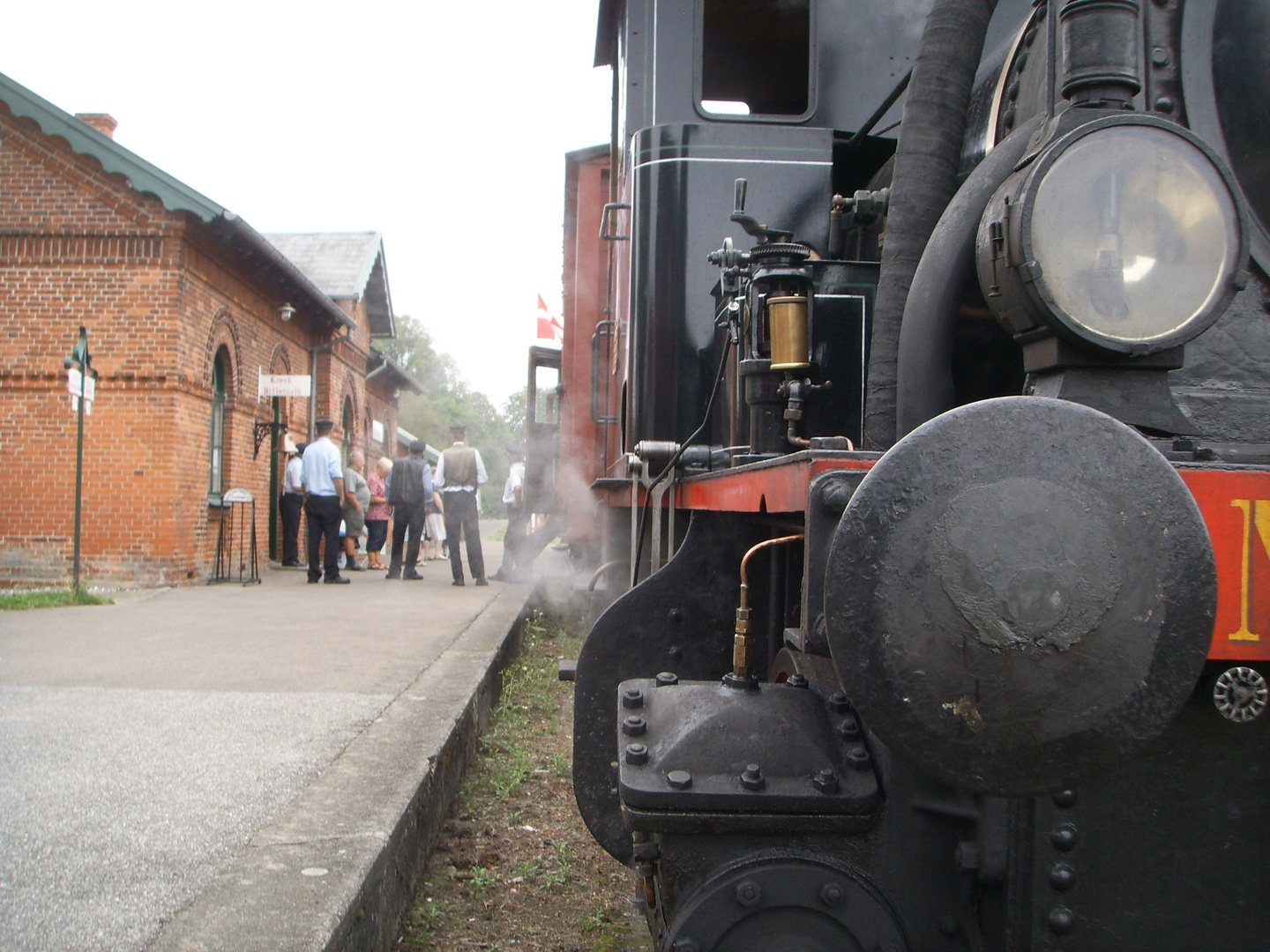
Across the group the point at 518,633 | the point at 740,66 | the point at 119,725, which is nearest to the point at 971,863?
the point at 740,66

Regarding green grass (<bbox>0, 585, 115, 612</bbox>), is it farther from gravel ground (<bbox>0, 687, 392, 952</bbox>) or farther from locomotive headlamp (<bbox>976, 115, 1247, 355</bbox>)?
locomotive headlamp (<bbox>976, 115, 1247, 355</bbox>)

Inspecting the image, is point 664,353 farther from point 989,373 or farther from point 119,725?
point 119,725

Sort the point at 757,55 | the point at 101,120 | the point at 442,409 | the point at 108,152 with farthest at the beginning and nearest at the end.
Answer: the point at 442,409
the point at 101,120
the point at 108,152
the point at 757,55

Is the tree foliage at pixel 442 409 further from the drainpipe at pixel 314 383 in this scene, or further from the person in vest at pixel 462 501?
the person in vest at pixel 462 501

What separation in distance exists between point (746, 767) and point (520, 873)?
1.78 meters

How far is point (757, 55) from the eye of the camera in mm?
3555

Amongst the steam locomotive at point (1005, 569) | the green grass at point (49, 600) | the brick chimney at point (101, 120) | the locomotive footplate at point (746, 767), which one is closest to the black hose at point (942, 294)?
the steam locomotive at point (1005, 569)

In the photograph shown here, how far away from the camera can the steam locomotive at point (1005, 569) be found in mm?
1153

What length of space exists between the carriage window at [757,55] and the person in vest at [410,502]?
7770mm

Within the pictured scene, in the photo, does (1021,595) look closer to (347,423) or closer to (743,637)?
(743,637)

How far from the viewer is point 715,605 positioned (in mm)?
2309

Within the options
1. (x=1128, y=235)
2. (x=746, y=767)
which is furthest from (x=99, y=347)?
(x=1128, y=235)

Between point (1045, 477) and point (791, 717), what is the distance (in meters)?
0.55

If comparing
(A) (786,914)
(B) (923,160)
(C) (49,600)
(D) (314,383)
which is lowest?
(C) (49,600)
